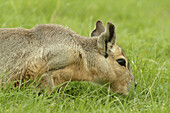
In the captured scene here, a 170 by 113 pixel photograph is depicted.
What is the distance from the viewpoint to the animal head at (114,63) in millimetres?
4531

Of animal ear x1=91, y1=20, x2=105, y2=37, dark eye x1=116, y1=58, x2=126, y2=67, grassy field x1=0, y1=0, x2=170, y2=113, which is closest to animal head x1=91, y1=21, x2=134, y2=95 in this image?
dark eye x1=116, y1=58, x2=126, y2=67

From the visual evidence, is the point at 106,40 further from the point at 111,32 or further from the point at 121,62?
the point at 121,62

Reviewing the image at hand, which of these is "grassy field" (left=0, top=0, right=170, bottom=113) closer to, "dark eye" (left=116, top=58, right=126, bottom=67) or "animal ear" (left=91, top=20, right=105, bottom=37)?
"dark eye" (left=116, top=58, right=126, bottom=67)

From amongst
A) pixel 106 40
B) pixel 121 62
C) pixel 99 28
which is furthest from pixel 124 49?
pixel 106 40

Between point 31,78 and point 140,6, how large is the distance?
7200mm

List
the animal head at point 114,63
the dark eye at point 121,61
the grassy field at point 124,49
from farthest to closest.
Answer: the dark eye at point 121,61, the animal head at point 114,63, the grassy field at point 124,49

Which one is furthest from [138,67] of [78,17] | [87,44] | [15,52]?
[78,17]

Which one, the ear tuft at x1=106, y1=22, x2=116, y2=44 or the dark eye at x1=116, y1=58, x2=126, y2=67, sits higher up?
the ear tuft at x1=106, y1=22, x2=116, y2=44

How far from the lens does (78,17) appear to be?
9.19 metres

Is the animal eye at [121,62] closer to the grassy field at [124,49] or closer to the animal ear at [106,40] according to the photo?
the animal ear at [106,40]

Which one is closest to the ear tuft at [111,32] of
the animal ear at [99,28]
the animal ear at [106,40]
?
the animal ear at [106,40]

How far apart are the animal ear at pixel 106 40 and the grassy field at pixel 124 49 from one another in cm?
50

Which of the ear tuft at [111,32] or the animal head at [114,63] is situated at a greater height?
the ear tuft at [111,32]

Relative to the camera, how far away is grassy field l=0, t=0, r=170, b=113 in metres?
4.12
